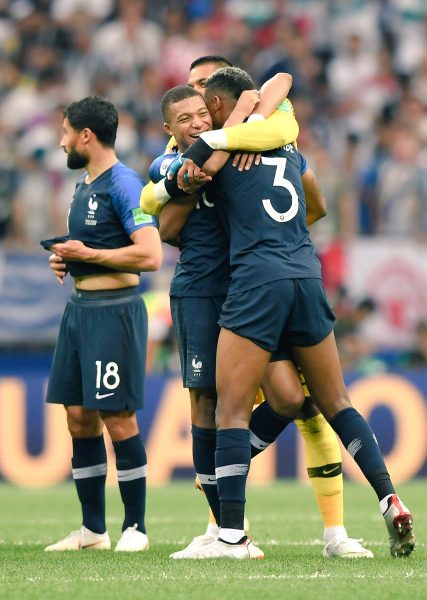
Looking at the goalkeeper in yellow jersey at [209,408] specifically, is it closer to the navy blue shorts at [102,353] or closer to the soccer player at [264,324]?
the soccer player at [264,324]

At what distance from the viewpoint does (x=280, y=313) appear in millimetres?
6012

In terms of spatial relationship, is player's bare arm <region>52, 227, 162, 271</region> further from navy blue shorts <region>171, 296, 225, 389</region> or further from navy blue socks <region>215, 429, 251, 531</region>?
navy blue socks <region>215, 429, 251, 531</region>

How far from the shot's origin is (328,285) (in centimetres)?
1343

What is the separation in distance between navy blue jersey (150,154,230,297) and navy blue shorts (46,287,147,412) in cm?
58

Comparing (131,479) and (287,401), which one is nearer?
(287,401)

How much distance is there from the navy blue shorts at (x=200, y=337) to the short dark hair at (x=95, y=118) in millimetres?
1126

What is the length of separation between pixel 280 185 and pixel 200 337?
881mm

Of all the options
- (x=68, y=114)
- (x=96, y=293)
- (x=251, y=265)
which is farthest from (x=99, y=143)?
(x=251, y=265)

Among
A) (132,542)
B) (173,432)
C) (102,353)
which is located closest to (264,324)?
(102,353)

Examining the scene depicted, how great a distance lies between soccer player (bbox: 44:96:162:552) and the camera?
693 cm

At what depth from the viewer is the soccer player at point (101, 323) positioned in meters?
6.93

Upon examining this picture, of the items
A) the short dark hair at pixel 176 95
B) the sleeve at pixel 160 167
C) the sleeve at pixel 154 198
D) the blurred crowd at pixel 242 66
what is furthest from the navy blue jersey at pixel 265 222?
the blurred crowd at pixel 242 66

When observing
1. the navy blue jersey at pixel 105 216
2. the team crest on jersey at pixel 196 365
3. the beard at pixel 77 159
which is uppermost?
the beard at pixel 77 159

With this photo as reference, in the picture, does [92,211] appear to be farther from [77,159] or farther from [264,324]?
[264,324]
